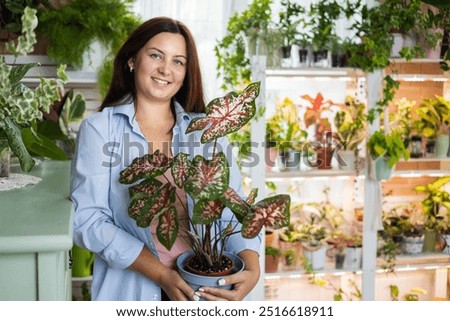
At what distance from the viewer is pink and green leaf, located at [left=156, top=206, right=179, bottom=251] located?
1426 mm

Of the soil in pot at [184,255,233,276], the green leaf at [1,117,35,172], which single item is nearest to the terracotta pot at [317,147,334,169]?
the soil in pot at [184,255,233,276]

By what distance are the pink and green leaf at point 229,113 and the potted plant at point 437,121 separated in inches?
93.5

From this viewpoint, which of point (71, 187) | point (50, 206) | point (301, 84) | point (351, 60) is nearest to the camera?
point (50, 206)

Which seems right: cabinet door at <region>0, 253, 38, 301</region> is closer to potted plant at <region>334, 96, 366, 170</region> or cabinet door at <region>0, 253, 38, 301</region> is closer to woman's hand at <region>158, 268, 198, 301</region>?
woman's hand at <region>158, 268, 198, 301</region>

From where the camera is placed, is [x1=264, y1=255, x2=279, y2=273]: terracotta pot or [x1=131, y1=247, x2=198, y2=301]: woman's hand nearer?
[x1=131, y1=247, x2=198, y2=301]: woman's hand

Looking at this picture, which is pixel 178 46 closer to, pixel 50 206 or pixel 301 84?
pixel 50 206

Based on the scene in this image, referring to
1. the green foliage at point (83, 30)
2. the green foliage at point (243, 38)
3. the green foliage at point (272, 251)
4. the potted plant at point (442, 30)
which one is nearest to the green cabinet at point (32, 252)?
the green foliage at point (83, 30)

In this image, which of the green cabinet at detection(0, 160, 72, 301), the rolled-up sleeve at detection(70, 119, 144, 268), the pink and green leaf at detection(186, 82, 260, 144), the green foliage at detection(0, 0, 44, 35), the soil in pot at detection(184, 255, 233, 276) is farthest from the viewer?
the green foliage at detection(0, 0, 44, 35)

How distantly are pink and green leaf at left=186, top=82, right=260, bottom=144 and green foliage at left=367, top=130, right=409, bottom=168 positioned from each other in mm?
2065

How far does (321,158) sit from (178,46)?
185cm

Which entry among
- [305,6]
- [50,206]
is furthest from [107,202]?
[305,6]

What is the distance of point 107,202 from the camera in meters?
1.70

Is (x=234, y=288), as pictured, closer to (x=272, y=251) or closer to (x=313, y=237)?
(x=272, y=251)

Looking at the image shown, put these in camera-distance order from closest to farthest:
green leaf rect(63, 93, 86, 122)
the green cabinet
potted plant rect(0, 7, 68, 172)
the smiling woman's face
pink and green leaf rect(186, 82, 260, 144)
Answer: the green cabinet
potted plant rect(0, 7, 68, 172)
pink and green leaf rect(186, 82, 260, 144)
the smiling woman's face
green leaf rect(63, 93, 86, 122)
